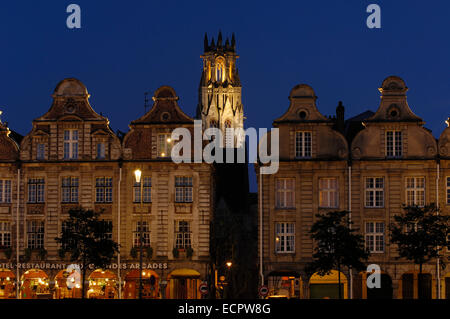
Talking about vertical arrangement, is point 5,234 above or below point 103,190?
below

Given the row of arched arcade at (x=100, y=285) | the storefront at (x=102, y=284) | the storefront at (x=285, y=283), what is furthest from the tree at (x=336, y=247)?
the storefront at (x=102, y=284)

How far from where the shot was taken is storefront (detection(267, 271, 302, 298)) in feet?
202

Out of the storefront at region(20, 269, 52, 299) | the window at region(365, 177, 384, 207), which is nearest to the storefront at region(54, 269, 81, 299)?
the storefront at region(20, 269, 52, 299)

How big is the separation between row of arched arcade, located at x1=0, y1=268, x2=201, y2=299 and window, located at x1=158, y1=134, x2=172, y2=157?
7.61 meters

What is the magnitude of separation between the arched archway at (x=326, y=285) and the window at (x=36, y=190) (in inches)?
726

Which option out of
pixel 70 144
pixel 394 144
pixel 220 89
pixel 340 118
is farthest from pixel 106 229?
pixel 220 89

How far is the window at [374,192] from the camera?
2452 inches

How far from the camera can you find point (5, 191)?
211 feet

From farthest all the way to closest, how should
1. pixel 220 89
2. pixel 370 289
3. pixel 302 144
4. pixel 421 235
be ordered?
1. pixel 220 89
2. pixel 302 144
3. pixel 370 289
4. pixel 421 235

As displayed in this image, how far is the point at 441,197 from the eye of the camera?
202 feet

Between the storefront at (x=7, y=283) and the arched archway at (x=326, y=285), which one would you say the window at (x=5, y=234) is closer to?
the storefront at (x=7, y=283)

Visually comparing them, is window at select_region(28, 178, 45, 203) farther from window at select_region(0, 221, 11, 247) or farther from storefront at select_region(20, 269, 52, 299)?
storefront at select_region(20, 269, 52, 299)

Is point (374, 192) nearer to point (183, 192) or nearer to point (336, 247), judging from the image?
point (336, 247)

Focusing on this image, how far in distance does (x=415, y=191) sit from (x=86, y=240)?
2097cm
